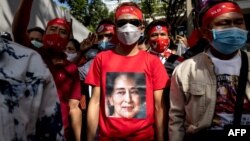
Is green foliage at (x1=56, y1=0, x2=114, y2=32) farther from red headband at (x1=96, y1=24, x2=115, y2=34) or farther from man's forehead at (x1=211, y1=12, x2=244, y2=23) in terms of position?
man's forehead at (x1=211, y1=12, x2=244, y2=23)

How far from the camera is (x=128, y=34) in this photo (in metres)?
2.96

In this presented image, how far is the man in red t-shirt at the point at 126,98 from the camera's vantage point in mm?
2658

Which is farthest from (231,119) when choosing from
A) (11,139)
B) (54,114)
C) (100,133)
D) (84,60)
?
(84,60)

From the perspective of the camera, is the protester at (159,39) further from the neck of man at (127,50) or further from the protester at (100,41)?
the neck of man at (127,50)

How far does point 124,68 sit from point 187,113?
23.5 inches

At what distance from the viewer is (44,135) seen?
1306 millimetres

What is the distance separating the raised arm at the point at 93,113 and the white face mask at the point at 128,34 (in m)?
0.46

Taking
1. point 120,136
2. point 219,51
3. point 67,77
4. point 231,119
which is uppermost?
point 219,51

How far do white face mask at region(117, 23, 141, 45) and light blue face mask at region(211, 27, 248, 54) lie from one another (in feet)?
2.31

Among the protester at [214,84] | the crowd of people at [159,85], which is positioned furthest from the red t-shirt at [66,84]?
the protester at [214,84]

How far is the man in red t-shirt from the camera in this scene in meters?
2.66

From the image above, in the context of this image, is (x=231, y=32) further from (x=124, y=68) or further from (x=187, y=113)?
(x=124, y=68)

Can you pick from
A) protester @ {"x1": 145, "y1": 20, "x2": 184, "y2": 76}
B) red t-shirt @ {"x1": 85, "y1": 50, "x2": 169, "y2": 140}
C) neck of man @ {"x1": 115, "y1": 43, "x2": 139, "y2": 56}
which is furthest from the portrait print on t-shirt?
protester @ {"x1": 145, "y1": 20, "x2": 184, "y2": 76}

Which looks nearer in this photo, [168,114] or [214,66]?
[214,66]
